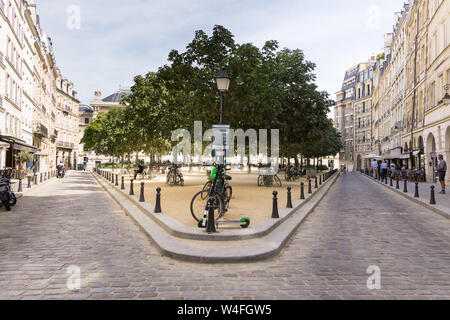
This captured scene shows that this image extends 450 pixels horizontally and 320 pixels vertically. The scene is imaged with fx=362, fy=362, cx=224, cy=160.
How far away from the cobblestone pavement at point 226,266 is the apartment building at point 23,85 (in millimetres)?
10856

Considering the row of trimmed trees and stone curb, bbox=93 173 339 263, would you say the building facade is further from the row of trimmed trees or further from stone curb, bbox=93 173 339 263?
stone curb, bbox=93 173 339 263

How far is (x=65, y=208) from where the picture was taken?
12.1 meters

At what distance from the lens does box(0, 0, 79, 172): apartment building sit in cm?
2620

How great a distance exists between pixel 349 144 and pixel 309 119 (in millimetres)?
66494

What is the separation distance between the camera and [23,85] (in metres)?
33.7

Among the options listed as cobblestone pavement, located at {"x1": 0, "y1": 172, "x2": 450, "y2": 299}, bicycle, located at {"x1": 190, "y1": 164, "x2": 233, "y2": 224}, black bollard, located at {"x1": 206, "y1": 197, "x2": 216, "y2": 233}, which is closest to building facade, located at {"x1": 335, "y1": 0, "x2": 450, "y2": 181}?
cobblestone pavement, located at {"x1": 0, "y1": 172, "x2": 450, "y2": 299}

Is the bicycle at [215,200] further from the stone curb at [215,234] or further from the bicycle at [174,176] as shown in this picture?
the bicycle at [174,176]

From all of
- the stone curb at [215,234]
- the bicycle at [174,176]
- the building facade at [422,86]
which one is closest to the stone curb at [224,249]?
the stone curb at [215,234]

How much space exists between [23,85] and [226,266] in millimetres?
34837

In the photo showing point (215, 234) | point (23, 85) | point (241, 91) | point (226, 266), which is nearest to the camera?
point (226, 266)

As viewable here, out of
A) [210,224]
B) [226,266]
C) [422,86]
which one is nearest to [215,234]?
[210,224]

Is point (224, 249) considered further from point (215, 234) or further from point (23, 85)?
point (23, 85)
